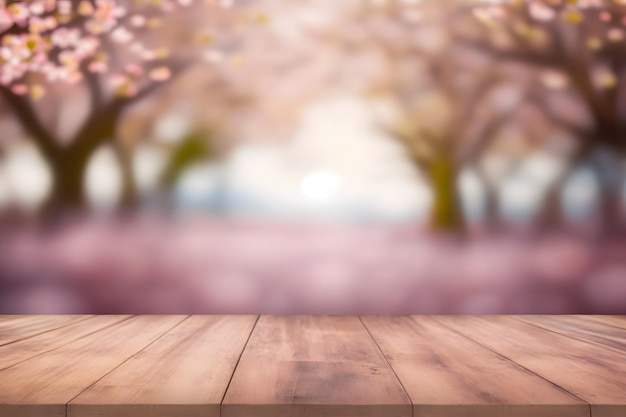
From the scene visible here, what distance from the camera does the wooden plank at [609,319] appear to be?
1915 millimetres

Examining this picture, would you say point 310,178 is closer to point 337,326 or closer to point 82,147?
point 337,326

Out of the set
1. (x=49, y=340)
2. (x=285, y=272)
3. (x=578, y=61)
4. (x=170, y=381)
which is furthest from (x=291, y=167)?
(x=578, y=61)

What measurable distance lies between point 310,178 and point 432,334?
0.80 meters

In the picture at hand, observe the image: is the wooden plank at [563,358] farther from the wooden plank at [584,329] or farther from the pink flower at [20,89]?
the pink flower at [20,89]

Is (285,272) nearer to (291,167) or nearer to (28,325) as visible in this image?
(291,167)

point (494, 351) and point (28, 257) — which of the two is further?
point (28, 257)

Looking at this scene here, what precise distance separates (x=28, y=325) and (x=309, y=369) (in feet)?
3.75

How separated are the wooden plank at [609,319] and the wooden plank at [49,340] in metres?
1.77

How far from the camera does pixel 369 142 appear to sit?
2.14 meters

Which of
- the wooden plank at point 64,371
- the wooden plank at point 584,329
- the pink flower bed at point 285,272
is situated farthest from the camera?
the pink flower bed at point 285,272

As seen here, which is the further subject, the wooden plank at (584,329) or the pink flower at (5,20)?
the pink flower at (5,20)

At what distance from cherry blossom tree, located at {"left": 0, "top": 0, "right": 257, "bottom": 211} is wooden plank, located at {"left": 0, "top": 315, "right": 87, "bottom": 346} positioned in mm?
522

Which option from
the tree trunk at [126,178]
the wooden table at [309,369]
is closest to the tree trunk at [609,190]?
the wooden table at [309,369]

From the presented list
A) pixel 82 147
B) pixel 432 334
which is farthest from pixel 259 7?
pixel 432 334
